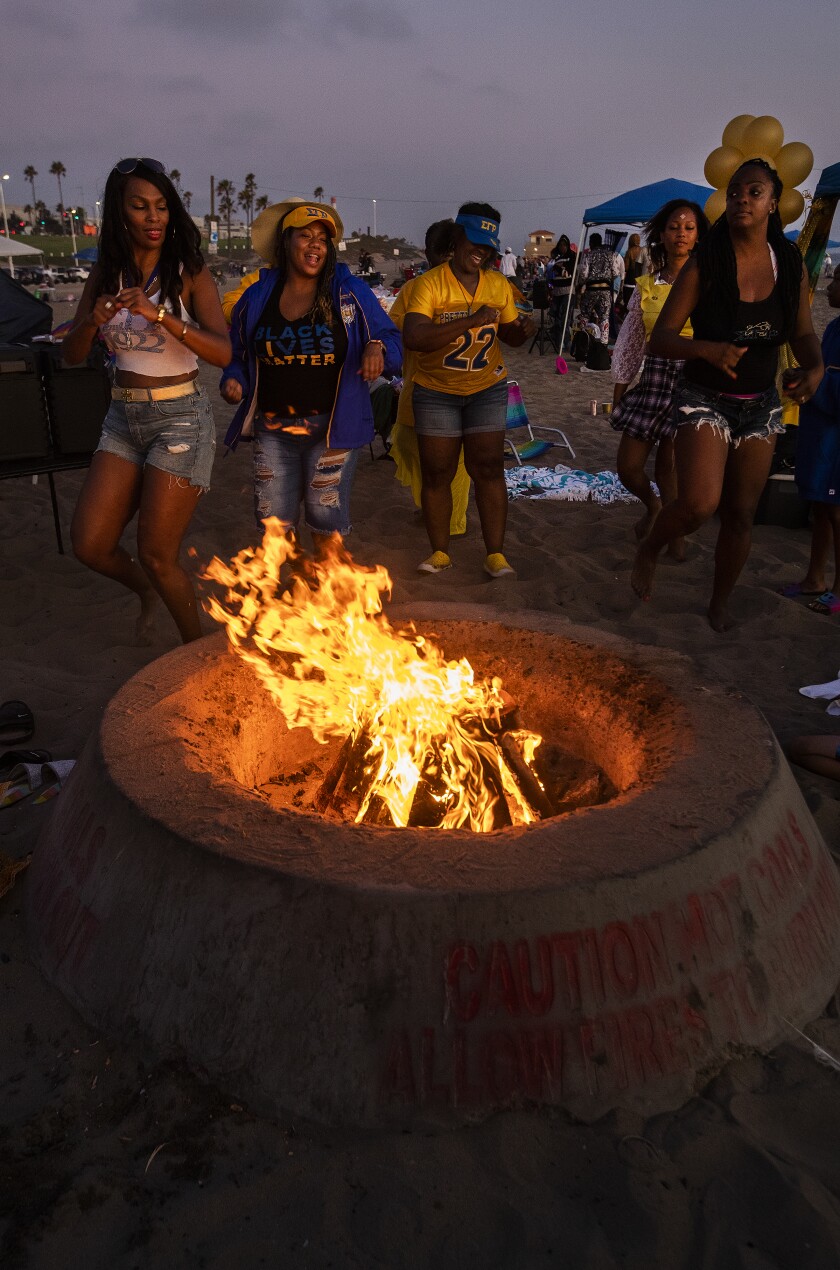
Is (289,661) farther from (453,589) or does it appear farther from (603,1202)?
(453,589)

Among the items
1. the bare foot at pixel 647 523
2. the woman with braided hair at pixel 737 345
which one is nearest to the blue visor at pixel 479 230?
the woman with braided hair at pixel 737 345

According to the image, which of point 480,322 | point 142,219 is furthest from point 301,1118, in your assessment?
point 480,322

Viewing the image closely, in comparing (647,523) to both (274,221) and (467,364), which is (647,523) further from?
(274,221)

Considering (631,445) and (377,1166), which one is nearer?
(377,1166)

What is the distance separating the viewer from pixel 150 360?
3.50 meters

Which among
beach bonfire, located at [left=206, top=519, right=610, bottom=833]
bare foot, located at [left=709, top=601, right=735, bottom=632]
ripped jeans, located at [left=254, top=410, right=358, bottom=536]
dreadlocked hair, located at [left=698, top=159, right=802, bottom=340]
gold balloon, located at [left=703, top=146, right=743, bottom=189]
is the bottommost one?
bare foot, located at [left=709, top=601, right=735, bottom=632]

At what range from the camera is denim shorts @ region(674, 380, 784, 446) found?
409 centimetres

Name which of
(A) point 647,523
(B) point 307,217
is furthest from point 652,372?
(B) point 307,217

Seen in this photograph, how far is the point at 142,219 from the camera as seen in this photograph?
3311 millimetres

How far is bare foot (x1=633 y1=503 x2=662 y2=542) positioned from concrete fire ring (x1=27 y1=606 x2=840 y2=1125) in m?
3.67

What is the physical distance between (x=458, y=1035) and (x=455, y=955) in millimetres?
162

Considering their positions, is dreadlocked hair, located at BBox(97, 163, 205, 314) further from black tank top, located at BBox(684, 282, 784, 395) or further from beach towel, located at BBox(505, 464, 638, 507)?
beach towel, located at BBox(505, 464, 638, 507)

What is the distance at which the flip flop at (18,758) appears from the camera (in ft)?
10.7

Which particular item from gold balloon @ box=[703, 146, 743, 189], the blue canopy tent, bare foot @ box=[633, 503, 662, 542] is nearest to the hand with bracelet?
bare foot @ box=[633, 503, 662, 542]
